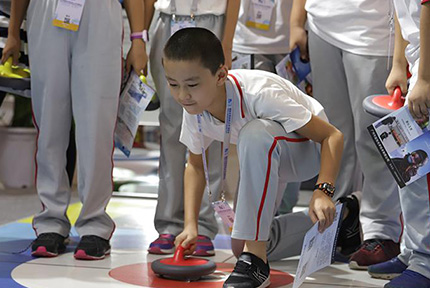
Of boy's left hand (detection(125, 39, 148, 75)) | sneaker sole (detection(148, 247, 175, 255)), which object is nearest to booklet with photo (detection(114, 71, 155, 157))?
boy's left hand (detection(125, 39, 148, 75))

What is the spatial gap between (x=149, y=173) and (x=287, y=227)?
3160 mm

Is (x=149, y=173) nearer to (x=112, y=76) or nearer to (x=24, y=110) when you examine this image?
(x=24, y=110)

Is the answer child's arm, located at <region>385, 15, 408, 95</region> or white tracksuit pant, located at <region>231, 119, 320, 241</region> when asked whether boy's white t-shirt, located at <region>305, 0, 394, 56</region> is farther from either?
white tracksuit pant, located at <region>231, 119, 320, 241</region>

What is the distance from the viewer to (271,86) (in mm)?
2229

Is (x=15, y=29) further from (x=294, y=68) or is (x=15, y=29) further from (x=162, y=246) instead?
(x=294, y=68)

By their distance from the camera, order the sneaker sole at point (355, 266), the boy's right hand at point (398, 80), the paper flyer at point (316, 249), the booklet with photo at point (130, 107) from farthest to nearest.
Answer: the booklet with photo at point (130, 107) → the sneaker sole at point (355, 266) → the boy's right hand at point (398, 80) → the paper flyer at point (316, 249)

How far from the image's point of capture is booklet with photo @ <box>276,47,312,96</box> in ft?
9.45

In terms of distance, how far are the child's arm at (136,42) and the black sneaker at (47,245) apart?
2.21ft

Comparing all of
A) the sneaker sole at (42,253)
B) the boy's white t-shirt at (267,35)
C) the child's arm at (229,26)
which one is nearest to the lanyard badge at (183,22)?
the child's arm at (229,26)

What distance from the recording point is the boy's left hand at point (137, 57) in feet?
8.87

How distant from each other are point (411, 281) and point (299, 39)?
115cm

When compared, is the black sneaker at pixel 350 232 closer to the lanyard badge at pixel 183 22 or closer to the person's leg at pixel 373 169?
the person's leg at pixel 373 169

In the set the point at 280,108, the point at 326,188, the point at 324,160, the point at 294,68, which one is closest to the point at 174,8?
the point at 294,68

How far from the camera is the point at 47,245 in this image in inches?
100
